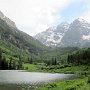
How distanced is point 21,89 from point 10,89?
3.57m

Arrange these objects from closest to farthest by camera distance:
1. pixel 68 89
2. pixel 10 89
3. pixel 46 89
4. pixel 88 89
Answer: pixel 88 89 < pixel 68 89 < pixel 46 89 < pixel 10 89

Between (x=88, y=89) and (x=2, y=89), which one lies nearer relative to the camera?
(x=88, y=89)

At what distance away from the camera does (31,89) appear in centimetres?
7875

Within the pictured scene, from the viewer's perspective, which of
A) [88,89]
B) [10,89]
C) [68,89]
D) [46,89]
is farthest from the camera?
[10,89]

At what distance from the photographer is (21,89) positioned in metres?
78.6

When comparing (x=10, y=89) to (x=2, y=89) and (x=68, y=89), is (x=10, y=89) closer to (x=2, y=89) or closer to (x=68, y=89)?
(x=2, y=89)

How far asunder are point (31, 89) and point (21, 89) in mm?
3186

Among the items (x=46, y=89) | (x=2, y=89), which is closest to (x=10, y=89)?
(x=2, y=89)

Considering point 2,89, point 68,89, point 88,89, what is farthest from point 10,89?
point 88,89

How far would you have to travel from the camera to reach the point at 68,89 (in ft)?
208

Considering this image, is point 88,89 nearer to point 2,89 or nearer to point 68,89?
point 68,89

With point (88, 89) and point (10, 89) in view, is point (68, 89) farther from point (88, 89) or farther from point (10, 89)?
point (10, 89)

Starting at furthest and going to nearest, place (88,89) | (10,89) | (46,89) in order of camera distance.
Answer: (10,89) → (46,89) → (88,89)

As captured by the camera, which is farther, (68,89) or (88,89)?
(68,89)
